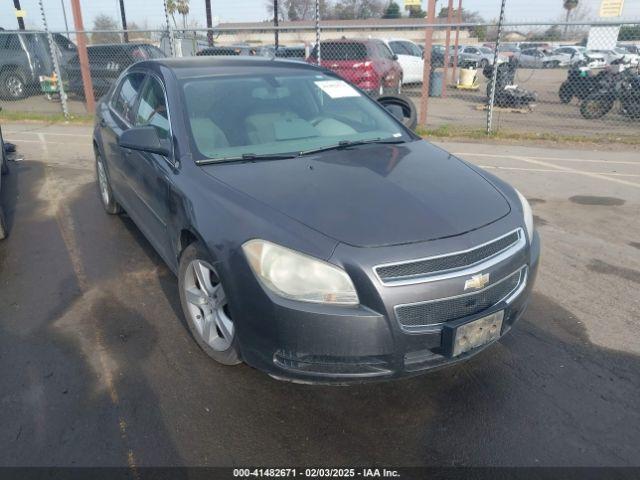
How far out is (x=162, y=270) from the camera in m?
4.16

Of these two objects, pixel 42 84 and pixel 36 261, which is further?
pixel 42 84

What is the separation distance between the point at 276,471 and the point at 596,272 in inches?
125

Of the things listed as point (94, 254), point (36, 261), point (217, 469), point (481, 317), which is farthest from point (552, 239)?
point (36, 261)

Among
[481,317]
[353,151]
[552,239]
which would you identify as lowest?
[552,239]

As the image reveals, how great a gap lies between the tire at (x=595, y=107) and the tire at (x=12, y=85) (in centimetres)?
1470

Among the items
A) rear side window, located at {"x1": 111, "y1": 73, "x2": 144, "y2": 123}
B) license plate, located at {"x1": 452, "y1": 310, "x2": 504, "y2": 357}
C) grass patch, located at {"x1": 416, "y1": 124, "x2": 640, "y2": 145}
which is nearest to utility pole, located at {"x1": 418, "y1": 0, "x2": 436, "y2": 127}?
grass patch, located at {"x1": 416, "y1": 124, "x2": 640, "y2": 145}

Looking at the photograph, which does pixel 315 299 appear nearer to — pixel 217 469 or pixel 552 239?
pixel 217 469

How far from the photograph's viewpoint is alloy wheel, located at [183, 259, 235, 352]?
2.74 meters

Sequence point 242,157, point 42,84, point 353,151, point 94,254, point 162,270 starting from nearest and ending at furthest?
point 242,157 < point 353,151 < point 162,270 < point 94,254 < point 42,84

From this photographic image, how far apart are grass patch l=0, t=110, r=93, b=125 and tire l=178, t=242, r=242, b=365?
10.4 m

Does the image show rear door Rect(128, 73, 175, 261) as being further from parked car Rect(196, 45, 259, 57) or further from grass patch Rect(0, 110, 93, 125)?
grass patch Rect(0, 110, 93, 125)

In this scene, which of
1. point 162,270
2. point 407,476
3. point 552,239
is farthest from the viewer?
point 552,239

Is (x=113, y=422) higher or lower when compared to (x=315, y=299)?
lower

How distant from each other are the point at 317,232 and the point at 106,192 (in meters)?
3.74
